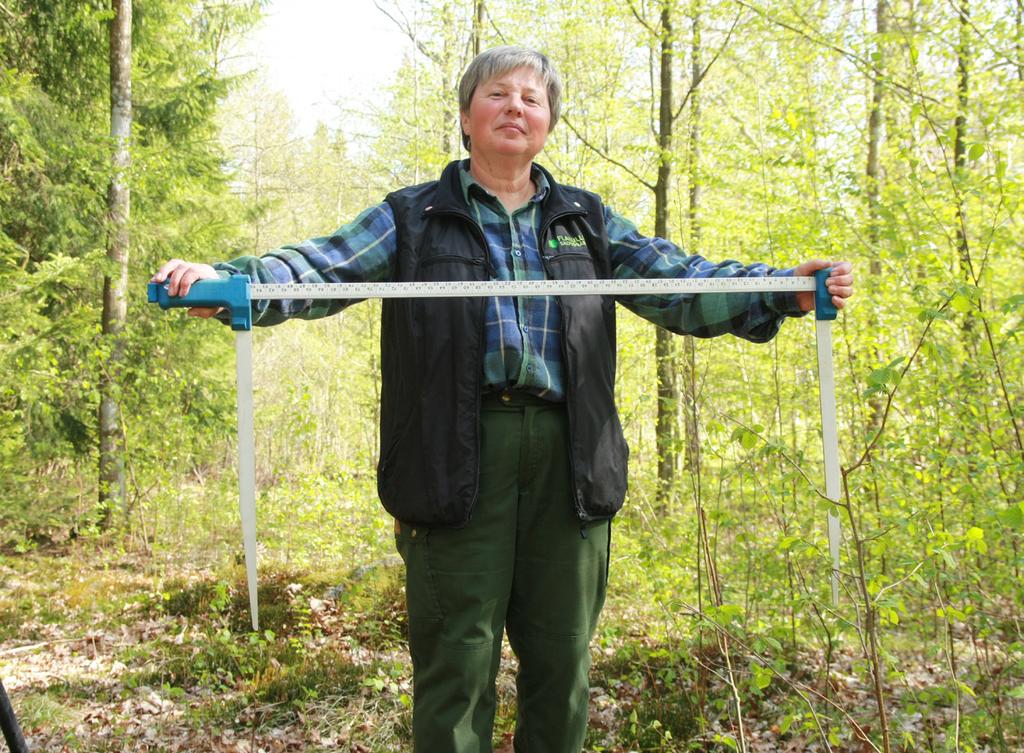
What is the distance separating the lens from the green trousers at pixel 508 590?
2121 millimetres

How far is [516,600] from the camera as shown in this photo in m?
2.27

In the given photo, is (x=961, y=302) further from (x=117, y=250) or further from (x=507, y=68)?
(x=117, y=250)

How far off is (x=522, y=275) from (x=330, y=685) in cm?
282

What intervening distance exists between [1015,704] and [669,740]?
163 centimetres

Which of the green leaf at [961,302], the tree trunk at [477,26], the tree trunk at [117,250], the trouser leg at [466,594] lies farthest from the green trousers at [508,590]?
the tree trunk at [477,26]

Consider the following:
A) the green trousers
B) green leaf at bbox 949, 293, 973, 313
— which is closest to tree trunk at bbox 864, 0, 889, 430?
green leaf at bbox 949, 293, 973, 313

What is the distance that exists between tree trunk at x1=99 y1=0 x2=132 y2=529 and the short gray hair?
6045 millimetres

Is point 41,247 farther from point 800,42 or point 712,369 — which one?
point 800,42

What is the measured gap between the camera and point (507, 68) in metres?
2.24

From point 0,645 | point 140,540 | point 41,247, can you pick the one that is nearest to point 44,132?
point 41,247

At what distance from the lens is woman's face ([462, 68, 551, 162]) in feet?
7.30

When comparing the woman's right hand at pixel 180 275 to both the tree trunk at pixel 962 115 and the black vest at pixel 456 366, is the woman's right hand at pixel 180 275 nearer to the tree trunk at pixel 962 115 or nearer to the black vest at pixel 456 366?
the black vest at pixel 456 366

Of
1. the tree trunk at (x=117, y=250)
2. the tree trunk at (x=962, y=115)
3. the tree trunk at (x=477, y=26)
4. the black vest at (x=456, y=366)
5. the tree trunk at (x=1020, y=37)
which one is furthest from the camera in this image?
the tree trunk at (x=477, y=26)

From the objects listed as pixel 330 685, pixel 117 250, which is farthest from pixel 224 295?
pixel 117 250
